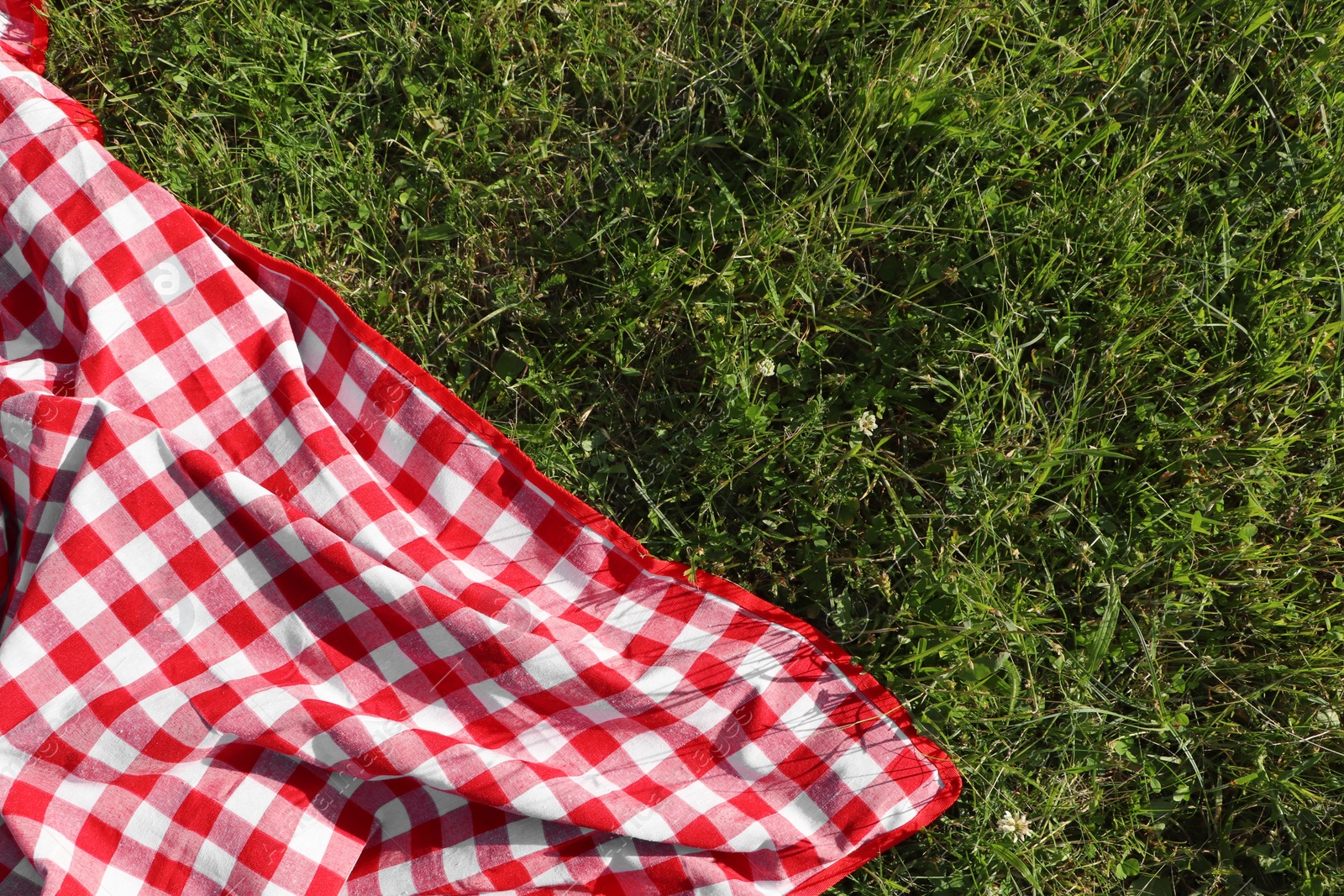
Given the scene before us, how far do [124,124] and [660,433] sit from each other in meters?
1.58

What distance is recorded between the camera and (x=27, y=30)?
216 centimetres

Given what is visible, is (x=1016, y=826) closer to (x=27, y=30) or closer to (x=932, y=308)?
(x=932, y=308)

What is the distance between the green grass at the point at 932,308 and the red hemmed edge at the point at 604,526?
0.06 meters

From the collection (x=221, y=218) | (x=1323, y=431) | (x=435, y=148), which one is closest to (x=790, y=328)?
(x=435, y=148)

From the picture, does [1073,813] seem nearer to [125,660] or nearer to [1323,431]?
[1323,431]

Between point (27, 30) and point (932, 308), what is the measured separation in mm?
2314

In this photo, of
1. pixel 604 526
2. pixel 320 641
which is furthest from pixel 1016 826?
pixel 320 641

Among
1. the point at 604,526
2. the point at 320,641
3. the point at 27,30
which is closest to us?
the point at 320,641

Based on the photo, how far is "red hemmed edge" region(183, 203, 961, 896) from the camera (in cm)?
193

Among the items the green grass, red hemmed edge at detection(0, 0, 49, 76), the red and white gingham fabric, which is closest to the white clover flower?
the green grass

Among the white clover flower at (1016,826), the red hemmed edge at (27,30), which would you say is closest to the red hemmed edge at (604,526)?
the white clover flower at (1016,826)

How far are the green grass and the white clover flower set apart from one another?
0.03 metres

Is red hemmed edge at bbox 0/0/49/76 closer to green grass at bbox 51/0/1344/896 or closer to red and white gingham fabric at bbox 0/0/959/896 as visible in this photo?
green grass at bbox 51/0/1344/896

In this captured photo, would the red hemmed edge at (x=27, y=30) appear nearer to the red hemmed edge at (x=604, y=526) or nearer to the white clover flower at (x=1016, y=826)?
the red hemmed edge at (x=604, y=526)
